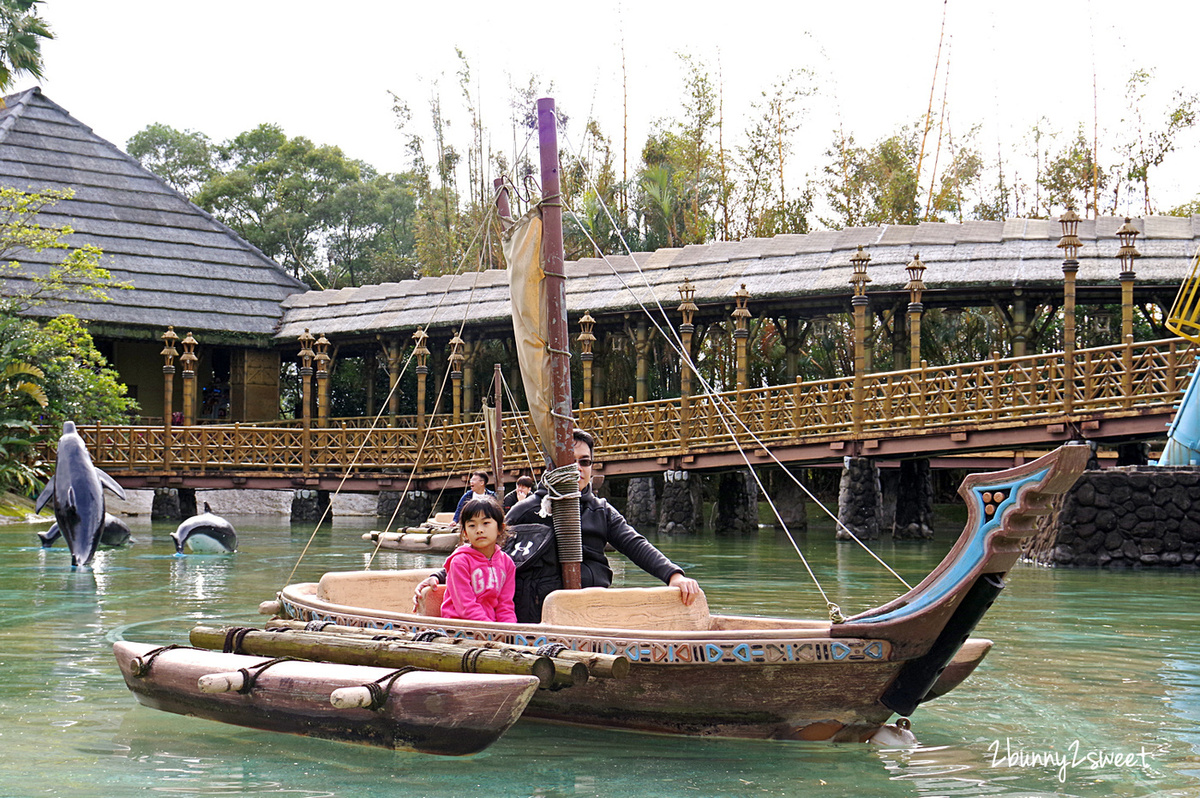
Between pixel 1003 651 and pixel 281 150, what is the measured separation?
4079 cm

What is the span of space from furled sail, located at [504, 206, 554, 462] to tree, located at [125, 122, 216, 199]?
4520 centimetres

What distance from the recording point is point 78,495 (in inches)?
551

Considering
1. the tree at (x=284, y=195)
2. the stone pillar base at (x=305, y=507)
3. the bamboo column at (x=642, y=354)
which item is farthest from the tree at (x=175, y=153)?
the bamboo column at (x=642, y=354)

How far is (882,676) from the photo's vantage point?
18.5 feet

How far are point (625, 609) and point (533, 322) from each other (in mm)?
1839

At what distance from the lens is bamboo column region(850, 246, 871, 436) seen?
762 inches

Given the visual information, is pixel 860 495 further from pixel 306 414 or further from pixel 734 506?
pixel 306 414

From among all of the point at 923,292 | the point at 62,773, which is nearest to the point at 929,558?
the point at 923,292

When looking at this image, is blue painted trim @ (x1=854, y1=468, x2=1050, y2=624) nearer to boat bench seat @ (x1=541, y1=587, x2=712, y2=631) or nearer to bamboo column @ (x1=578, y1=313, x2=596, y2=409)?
boat bench seat @ (x1=541, y1=587, x2=712, y2=631)

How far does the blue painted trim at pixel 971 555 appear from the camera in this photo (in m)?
5.17

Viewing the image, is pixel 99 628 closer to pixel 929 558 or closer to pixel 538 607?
pixel 538 607

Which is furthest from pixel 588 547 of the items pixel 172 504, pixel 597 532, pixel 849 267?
pixel 172 504

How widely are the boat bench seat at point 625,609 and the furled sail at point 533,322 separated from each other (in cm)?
111

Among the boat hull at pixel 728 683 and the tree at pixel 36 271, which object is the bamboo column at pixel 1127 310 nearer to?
the boat hull at pixel 728 683
